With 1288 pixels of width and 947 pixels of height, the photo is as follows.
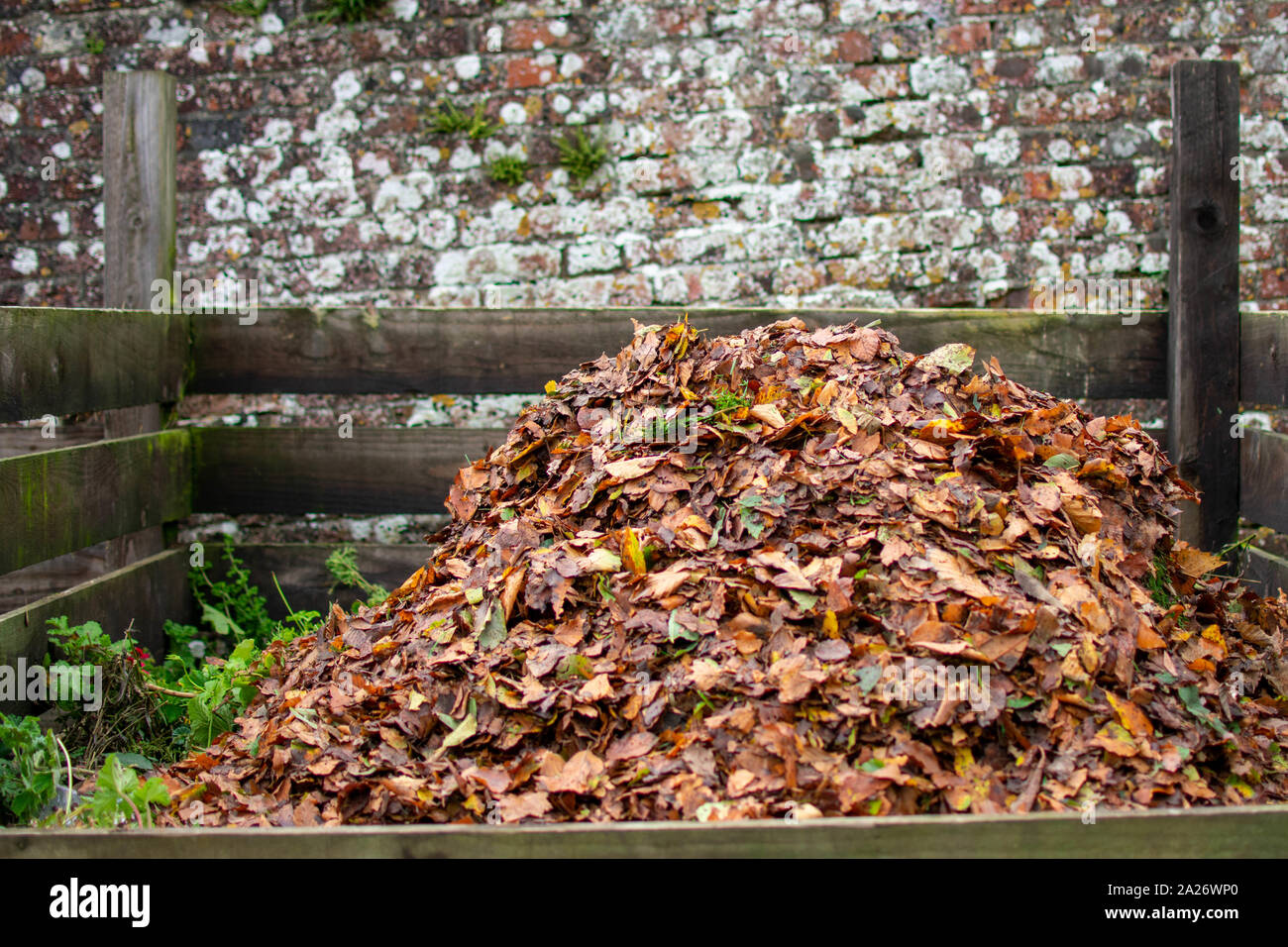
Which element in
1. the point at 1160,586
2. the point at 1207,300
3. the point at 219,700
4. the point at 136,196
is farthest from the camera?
the point at 136,196

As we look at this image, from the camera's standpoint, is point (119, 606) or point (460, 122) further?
point (460, 122)

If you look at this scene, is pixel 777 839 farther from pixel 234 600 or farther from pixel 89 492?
pixel 234 600

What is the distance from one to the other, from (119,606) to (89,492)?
1.21 ft

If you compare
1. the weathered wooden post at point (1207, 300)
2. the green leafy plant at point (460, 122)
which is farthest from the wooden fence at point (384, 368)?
the green leafy plant at point (460, 122)

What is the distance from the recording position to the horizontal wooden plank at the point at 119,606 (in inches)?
88.5

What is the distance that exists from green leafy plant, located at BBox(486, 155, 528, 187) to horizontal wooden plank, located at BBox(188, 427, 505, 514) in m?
1.66

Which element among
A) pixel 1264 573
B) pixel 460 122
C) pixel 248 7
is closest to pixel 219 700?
pixel 1264 573

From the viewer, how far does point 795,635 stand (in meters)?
1.64

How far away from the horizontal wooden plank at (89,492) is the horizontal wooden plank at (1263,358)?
3287mm

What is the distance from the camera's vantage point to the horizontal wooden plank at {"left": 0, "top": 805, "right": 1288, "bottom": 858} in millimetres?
1253

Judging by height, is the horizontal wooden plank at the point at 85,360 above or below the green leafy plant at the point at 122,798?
above

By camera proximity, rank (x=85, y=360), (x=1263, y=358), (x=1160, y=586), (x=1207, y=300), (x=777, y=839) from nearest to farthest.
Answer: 1. (x=777, y=839)
2. (x=1160, y=586)
3. (x=85, y=360)
4. (x=1263, y=358)
5. (x=1207, y=300)

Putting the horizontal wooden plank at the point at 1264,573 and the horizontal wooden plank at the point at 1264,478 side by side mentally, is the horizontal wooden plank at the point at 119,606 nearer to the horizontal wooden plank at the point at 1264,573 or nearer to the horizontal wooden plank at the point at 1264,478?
the horizontal wooden plank at the point at 1264,573
